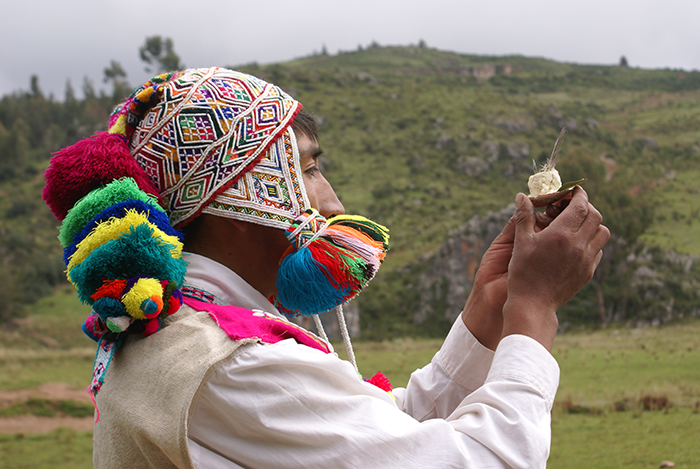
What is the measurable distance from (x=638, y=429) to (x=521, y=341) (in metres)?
6.07

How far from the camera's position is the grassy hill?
1302 inches

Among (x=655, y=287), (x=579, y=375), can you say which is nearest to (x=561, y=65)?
(x=655, y=287)

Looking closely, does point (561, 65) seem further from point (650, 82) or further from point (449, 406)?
point (449, 406)

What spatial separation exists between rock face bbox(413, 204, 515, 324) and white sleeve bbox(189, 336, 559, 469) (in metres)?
27.1

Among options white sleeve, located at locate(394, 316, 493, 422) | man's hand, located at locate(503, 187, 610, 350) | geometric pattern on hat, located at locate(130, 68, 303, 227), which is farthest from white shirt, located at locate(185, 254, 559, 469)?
white sleeve, located at locate(394, 316, 493, 422)

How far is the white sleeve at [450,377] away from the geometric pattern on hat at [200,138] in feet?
3.11

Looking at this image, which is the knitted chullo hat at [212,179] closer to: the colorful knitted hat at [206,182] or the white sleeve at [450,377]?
the colorful knitted hat at [206,182]

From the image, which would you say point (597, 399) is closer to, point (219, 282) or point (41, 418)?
point (219, 282)

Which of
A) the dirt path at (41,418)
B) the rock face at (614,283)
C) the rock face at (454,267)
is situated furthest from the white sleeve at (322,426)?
the rock face at (454,267)

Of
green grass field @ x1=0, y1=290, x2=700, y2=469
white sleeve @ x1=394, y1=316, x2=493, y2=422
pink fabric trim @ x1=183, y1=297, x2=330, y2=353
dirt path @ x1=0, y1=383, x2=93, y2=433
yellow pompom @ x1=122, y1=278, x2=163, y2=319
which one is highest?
yellow pompom @ x1=122, y1=278, x2=163, y2=319

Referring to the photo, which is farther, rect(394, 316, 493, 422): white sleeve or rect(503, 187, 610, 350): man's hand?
→ rect(394, 316, 493, 422): white sleeve

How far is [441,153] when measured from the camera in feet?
169

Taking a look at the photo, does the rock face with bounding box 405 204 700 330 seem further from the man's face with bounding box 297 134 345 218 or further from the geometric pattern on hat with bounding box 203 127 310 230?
the geometric pattern on hat with bounding box 203 127 310 230

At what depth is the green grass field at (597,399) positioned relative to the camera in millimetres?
5742
